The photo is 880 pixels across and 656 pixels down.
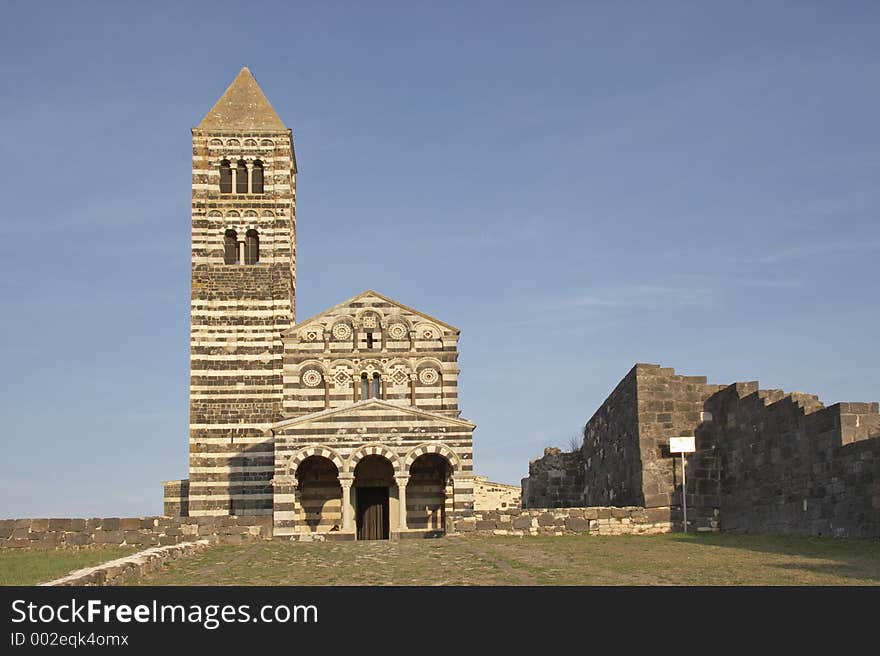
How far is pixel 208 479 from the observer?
136 ft

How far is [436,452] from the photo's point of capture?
35125 millimetres

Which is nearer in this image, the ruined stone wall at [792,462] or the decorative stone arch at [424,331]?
the ruined stone wall at [792,462]

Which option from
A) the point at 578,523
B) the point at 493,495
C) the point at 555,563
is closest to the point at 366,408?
the point at 578,523

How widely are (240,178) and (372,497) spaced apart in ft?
47.2

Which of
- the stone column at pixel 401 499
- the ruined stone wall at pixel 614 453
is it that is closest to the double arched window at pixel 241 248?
the stone column at pixel 401 499

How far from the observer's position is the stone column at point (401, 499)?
114 feet

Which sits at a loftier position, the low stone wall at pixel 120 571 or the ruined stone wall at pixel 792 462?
the ruined stone wall at pixel 792 462

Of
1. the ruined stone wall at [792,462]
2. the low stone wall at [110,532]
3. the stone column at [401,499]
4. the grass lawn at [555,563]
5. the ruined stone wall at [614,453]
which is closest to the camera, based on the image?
the grass lawn at [555,563]

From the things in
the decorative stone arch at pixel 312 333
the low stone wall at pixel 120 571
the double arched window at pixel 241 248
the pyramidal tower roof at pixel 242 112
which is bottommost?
the low stone wall at pixel 120 571

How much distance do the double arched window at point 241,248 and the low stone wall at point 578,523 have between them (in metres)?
17.8

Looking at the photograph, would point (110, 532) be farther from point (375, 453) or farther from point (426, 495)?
point (426, 495)

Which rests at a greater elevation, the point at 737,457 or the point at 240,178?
the point at 240,178

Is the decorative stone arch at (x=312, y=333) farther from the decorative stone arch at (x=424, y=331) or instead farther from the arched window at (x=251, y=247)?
the arched window at (x=251, y=247)
